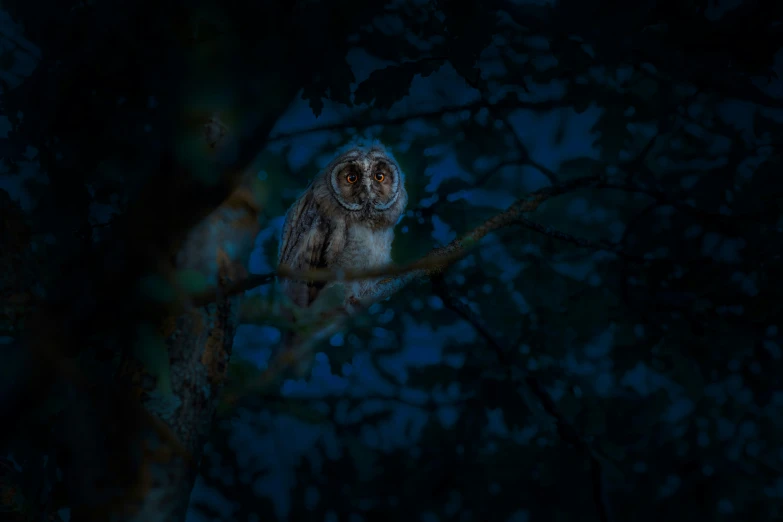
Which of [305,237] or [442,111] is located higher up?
[305,237]

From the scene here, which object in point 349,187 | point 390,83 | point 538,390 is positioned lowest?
point 538,390

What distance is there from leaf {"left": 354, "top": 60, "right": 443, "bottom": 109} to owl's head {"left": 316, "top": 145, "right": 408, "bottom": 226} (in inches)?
36.2

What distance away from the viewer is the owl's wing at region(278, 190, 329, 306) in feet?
6.86

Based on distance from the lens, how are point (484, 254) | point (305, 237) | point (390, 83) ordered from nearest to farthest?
point (390, 83)
point (484, 254)
point (305, 237)

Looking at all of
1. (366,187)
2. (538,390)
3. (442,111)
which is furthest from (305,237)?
(538,390)

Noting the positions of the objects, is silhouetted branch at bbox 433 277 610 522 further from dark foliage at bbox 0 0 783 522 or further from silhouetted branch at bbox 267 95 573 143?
silhouetted branch at bbox 267 95 573 143

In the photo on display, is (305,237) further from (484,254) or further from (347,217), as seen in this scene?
(484,254)

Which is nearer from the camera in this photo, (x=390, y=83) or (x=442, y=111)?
(x=390, y=83)

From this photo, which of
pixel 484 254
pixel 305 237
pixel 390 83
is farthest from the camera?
pixel 305 237

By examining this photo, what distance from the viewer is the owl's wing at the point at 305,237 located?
2.09m

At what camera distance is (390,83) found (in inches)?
43.3

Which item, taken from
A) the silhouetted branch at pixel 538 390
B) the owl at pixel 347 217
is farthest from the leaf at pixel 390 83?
the owl at pixel 347 217

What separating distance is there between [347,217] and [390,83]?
1262 millimetres

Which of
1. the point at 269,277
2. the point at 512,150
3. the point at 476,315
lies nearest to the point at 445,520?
the point at 476,315
